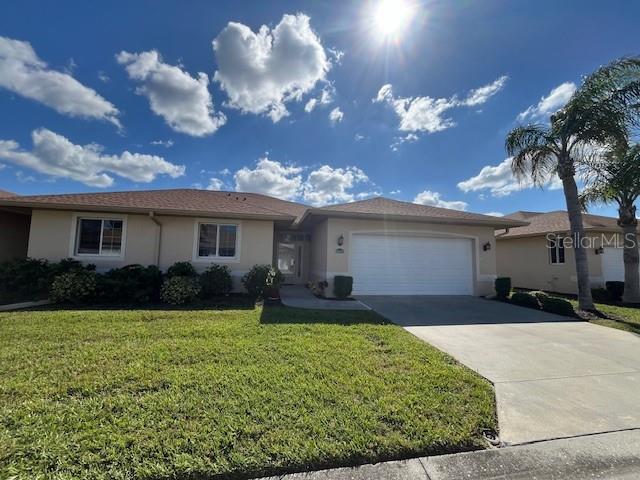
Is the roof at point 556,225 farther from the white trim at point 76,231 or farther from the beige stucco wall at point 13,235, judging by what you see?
the beige stucco wall at point 13,235

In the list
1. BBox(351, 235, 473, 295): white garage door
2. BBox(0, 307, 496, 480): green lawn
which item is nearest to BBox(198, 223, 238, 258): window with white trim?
BBox(351, 235, 473, 295): white garage door

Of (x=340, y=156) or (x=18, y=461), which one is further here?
(x=340, y=156)

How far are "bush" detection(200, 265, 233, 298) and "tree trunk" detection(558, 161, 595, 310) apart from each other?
465 inches

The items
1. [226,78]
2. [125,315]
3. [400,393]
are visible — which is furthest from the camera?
[226,78]

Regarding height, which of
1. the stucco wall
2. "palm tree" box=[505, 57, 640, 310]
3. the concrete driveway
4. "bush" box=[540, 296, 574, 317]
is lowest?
the concrete driveway

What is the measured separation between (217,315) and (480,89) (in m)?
11.7

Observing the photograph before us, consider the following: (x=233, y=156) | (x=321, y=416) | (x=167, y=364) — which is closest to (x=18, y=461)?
(x=167, y=364)

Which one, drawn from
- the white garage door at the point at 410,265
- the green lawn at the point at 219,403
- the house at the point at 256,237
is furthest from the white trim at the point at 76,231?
the white garage door at the point at 410,265

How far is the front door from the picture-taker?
15586mm

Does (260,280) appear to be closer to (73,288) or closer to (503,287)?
(73,288)

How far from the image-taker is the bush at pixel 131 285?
8865mm

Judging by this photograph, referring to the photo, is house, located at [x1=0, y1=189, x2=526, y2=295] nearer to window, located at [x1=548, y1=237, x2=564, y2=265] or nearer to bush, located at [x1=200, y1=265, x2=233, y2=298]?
bush, located at [x1=200, y1=265, x2=233, y2=298]

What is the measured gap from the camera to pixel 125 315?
7.14m

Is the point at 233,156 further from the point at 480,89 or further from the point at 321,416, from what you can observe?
the point at 321,416
